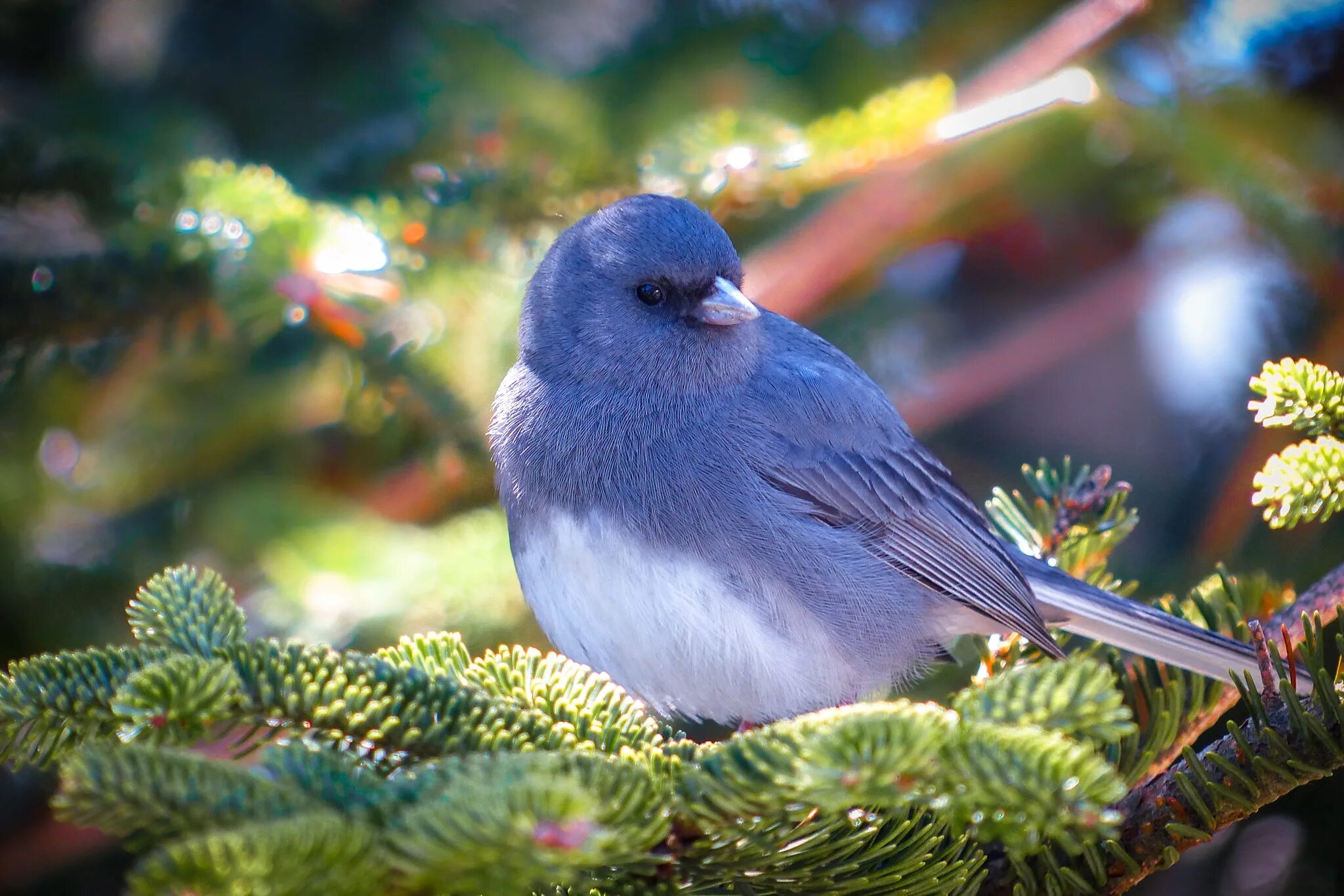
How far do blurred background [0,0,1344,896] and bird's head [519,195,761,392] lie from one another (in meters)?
0.23

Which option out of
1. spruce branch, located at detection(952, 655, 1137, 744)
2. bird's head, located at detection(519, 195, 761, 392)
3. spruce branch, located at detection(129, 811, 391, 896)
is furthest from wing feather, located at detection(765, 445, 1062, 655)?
spruce branch, located at detection(129, 811, 391, 896)

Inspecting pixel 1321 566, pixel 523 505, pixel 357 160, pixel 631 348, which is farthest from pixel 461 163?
pixel 1321 566

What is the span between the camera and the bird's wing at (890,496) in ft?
6.40

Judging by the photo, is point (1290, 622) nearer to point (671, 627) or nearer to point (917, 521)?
point (917, 521)

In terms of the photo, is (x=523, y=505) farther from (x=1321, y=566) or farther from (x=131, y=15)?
(x=131, y=15)

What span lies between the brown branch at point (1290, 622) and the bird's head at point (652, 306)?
964 mm

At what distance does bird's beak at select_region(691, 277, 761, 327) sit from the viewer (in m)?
1.97

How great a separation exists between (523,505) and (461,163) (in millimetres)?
871

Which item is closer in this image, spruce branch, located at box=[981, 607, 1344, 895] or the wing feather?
spruce branch, located at box=[981, 607, 1344, 895]

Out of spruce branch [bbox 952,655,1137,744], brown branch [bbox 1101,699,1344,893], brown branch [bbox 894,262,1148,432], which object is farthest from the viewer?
brown branch [bbox 894,262,1148,432]

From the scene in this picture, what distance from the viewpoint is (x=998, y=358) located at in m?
2.96

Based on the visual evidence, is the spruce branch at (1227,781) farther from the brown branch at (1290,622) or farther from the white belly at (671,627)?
the white belly at (671,627)

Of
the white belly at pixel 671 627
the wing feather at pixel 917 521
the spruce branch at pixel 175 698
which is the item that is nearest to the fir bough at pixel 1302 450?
the wing feather at pixel 917 521

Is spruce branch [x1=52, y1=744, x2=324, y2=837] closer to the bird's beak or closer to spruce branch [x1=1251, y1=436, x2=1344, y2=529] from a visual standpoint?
spruce branch [x1=1251, y1=436, x2=1344, y2=529]
